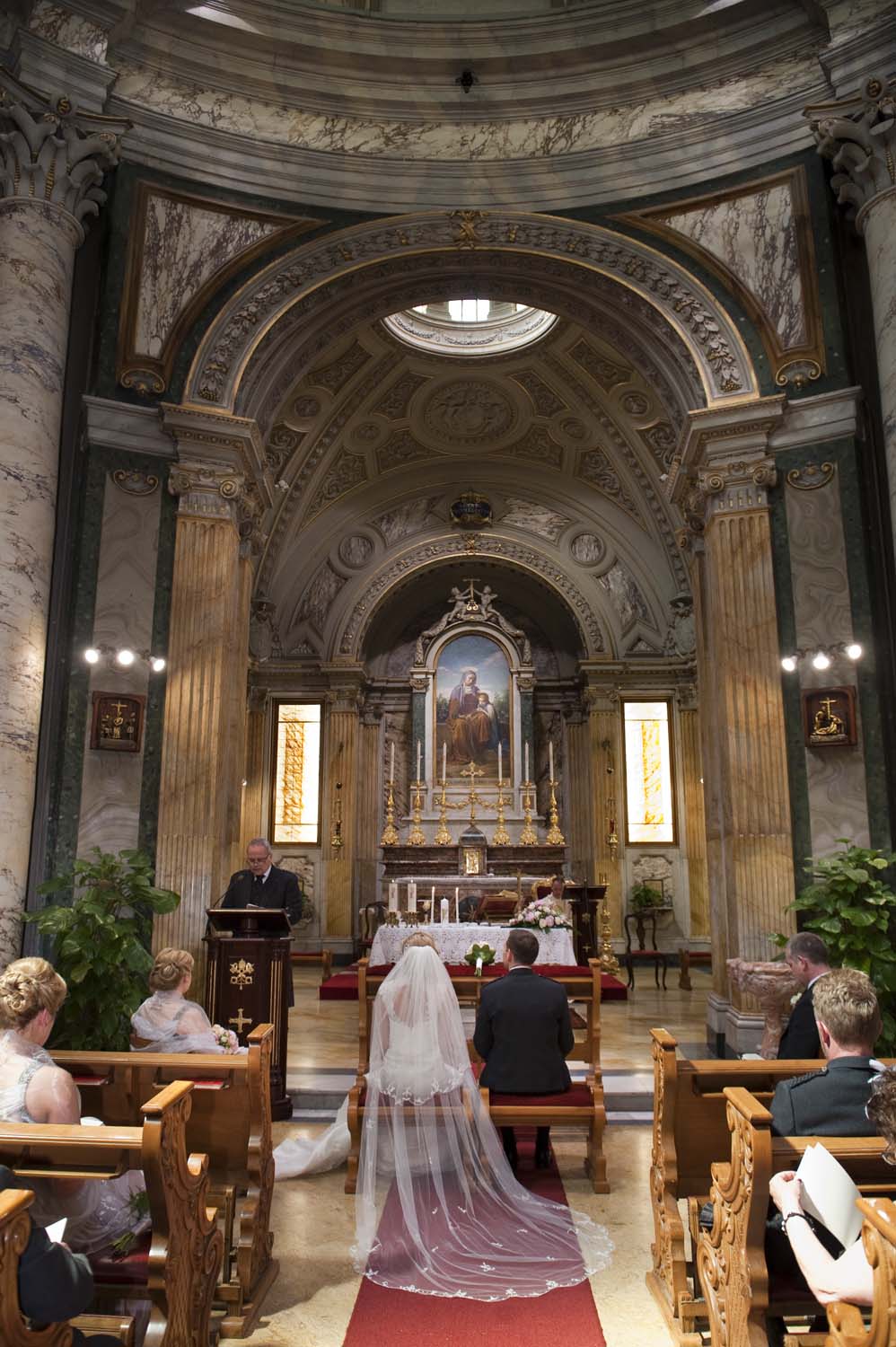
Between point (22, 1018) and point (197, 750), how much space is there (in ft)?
17.4

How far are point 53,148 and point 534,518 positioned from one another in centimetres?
1013

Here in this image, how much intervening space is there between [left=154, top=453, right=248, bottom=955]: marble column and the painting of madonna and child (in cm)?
787

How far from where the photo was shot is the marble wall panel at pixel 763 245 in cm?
890

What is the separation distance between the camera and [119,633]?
832 centimetres

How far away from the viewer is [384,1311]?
375 cm

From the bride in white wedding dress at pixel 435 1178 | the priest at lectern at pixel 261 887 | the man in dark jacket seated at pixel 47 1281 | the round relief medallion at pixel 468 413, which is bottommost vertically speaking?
the bride in white wedding dress at pixel 435 1178

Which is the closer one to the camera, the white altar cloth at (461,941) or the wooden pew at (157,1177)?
the wooden pew at (157,1177)

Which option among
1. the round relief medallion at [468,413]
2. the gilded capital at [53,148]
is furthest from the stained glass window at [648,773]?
the gilded capital at [53,148]

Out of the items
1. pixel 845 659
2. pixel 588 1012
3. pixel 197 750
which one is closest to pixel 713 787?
pixel 845 659

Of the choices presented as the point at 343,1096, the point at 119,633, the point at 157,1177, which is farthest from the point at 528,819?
the point at 157,1177

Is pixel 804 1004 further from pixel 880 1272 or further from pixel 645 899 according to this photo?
pixel 645 899

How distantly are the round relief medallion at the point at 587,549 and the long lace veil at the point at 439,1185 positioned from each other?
12.1 meters

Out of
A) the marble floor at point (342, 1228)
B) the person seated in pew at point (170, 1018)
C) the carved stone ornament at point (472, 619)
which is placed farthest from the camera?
the carved stone ornament at point (472, 619)

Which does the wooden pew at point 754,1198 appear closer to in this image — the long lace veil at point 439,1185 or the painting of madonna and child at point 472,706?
the long lace veil at point 439,1185
